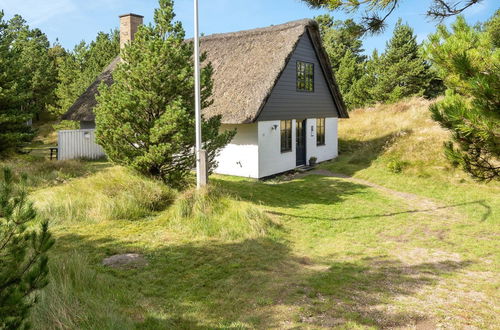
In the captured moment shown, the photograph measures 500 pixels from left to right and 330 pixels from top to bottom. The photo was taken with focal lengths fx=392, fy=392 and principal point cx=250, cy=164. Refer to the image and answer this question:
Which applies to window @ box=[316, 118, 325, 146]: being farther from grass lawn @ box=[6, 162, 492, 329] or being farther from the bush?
grass lawn @ box=[6, 162, 492, 329]

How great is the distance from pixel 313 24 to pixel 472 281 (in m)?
13.5

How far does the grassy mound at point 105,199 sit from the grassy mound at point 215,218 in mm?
865

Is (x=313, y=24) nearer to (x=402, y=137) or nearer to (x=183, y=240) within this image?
(x=402, y=137)

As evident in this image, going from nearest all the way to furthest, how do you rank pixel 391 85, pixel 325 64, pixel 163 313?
pixel 163 313 → pixel 325 64 → pixel 391 85

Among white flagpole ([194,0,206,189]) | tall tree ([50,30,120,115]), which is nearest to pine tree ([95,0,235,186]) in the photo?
white flagpole ([194,0,206,189])

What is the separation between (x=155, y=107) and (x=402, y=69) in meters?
31.5

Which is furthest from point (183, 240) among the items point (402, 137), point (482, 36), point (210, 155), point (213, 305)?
A: point (402, 137)

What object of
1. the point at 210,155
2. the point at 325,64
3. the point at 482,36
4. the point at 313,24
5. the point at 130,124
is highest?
the point at 313,24

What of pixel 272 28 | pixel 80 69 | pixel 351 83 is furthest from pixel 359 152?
pixel 80 69

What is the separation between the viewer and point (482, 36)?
7016 mm

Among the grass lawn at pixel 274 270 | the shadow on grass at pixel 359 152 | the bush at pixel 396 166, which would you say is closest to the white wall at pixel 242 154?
the grass lawn at pixel 274 270

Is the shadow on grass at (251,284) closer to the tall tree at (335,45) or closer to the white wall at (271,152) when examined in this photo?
the white wall at (271,152)

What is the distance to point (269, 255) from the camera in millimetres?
7645

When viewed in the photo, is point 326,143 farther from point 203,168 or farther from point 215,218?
point 215,218
